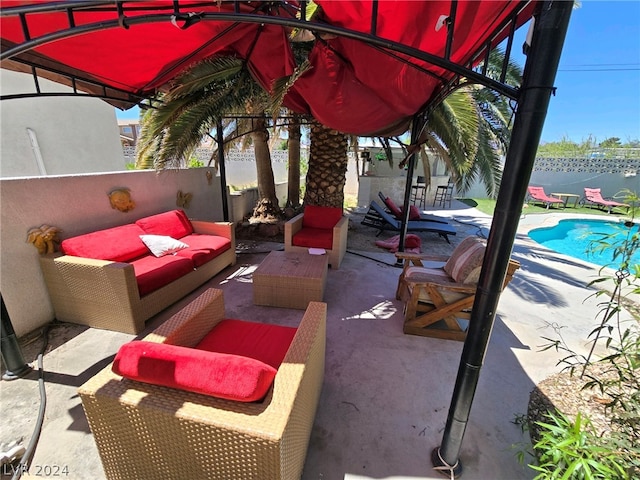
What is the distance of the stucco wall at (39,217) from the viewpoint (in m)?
2.95

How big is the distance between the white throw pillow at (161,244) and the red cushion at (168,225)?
0.92 ft

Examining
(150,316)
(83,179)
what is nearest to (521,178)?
(150,316)

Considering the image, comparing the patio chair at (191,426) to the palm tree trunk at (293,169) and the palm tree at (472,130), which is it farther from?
the palm tree trunk at (293,169)

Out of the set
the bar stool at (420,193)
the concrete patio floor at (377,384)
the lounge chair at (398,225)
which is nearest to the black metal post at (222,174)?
the concrete patio floor at (377,384)

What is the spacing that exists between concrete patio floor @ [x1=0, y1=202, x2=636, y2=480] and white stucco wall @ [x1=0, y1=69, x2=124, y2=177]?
608 centimetres

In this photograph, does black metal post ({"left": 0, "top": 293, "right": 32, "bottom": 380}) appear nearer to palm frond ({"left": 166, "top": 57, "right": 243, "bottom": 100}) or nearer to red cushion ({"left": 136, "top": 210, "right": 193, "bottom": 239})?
red cushion ({"left": 136, "top": 210, "right": 193, "bottom": 239})

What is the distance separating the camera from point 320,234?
17.7ft

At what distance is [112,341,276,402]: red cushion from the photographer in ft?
4.32

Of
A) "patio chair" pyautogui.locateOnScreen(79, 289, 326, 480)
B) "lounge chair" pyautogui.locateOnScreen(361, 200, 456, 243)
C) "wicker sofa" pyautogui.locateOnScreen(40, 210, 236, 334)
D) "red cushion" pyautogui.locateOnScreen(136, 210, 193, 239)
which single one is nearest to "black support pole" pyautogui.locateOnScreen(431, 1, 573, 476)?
"patio chair" pyautogui.locateOnScreen(79, 289, 326, 480)

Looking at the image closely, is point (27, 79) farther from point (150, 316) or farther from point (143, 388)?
point (143, 388)

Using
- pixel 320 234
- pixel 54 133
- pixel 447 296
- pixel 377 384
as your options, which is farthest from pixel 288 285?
pixel 54 133

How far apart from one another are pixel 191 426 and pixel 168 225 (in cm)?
408

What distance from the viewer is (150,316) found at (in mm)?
3357

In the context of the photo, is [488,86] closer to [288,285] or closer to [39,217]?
[288,285]
